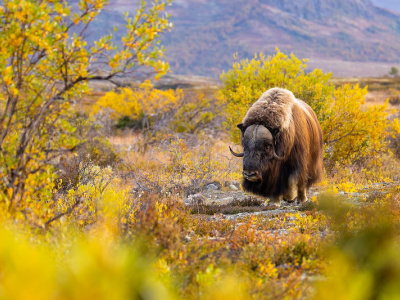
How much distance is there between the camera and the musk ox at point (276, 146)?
651 cm

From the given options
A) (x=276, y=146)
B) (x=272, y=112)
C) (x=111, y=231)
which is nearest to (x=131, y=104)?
(x=272, y=112)

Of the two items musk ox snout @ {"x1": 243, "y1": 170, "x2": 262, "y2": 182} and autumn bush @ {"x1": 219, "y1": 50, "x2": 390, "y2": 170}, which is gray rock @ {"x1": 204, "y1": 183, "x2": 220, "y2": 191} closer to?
autumn bush @ {"x1": 219, "y1": 50, "x2": 390, "y2": 170}

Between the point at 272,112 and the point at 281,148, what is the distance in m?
0.63

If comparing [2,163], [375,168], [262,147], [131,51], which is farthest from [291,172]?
[375,168]

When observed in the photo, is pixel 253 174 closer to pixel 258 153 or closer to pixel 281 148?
pixel 258 153

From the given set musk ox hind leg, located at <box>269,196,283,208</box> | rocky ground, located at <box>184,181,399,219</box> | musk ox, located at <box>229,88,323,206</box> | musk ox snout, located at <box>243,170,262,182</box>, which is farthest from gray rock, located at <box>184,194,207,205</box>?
musk ox snout, located at <box>243,170,262,182</box>

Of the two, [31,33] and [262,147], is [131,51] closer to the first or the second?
[31,33]

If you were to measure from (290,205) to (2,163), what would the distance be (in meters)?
5.57

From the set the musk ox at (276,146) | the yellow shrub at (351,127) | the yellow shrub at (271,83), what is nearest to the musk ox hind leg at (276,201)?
the musk ox at (276,146)

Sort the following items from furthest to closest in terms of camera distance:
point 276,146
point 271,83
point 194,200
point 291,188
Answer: point 271,83 → point 194,200 → point 291,188 → point 276,146

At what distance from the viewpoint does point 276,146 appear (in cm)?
664

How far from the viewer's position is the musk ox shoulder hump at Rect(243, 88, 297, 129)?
6.57 metres

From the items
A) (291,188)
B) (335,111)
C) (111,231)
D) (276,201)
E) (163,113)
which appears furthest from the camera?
(163,113)

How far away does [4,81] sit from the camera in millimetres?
3408
